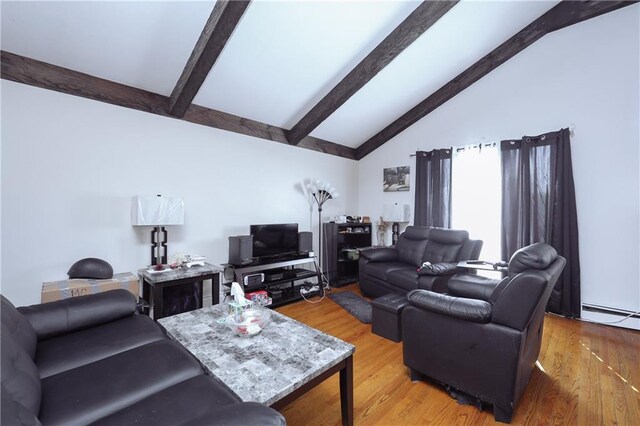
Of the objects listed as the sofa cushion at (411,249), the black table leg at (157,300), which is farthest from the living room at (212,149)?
the sofa cushion at (411,249)

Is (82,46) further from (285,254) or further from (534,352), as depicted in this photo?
(534,352)

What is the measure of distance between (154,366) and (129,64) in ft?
8.67

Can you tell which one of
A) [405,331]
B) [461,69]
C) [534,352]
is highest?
[461,69]

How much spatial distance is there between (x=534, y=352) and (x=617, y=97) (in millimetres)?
2910

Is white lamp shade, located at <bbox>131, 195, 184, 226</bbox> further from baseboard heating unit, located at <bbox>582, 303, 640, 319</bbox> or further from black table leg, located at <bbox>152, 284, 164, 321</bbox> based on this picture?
baseboard heating unit, located at <bbox>582, 303, 640, 319</bbox>

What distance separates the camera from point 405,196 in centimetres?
468

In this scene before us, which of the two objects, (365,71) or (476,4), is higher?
(476,4)

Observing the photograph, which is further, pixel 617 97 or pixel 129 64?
pixel 617 97

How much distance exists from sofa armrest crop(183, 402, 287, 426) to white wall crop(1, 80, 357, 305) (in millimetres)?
2622

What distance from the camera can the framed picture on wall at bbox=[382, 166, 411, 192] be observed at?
466 centimetres

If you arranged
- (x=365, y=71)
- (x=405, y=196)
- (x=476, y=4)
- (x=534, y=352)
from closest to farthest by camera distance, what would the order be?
1. (x=534, y=352)
2. (x=476, y=4)
3. (x=365, y=71)
4. (x=405, y=196)

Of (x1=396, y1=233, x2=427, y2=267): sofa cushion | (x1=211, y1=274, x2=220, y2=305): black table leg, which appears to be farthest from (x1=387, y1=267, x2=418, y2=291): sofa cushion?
(x1=211, y1=274, x2=220, y2=305): black table leg

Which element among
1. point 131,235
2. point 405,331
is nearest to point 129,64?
point 131,235

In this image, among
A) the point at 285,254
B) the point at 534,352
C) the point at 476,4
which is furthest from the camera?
the point at 285,254
